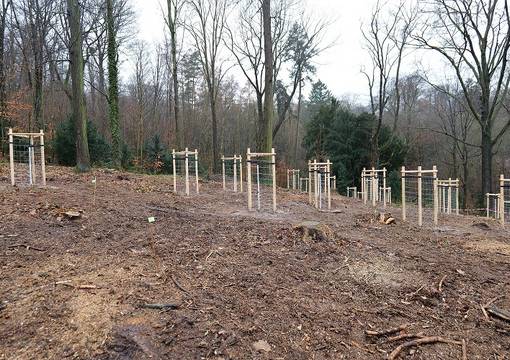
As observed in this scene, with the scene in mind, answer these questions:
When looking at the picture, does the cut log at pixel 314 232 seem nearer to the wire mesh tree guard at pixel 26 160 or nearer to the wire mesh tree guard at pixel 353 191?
the wire mesh tree guard at pixel 26 160

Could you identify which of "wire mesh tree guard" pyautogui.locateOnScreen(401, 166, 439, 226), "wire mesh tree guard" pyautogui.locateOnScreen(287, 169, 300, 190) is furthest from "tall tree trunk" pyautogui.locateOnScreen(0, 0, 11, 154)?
"wire mesh tree guard" pyautogui.locateOnScreen(401, 166, 439, 226)

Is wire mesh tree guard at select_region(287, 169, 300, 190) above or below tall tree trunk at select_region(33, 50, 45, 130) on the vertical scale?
below

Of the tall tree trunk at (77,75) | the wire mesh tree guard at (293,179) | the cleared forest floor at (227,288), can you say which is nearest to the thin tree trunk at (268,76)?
the wire mesh tree guard at (293,179)

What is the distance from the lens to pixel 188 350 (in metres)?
2.82

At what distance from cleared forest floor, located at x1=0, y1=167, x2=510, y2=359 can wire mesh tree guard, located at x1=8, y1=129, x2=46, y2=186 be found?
1.82 meters

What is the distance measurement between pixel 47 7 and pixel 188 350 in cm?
2030

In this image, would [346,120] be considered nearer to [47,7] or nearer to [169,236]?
[47,7]

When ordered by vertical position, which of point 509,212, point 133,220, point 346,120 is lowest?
point 509,212

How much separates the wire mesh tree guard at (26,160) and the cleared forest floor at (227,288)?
1.82 m

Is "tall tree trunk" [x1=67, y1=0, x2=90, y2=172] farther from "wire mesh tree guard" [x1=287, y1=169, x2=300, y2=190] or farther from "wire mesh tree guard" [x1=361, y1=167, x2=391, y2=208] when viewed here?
"wire mesh tree guard" [x1=287, y1=169, x2=300, y2=190]

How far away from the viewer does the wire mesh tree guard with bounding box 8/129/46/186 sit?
7.89 m

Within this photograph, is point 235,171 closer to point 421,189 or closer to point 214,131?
point 421,189

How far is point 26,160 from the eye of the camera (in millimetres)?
9758

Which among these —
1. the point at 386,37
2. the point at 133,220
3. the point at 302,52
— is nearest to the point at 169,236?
the point at 133,220
